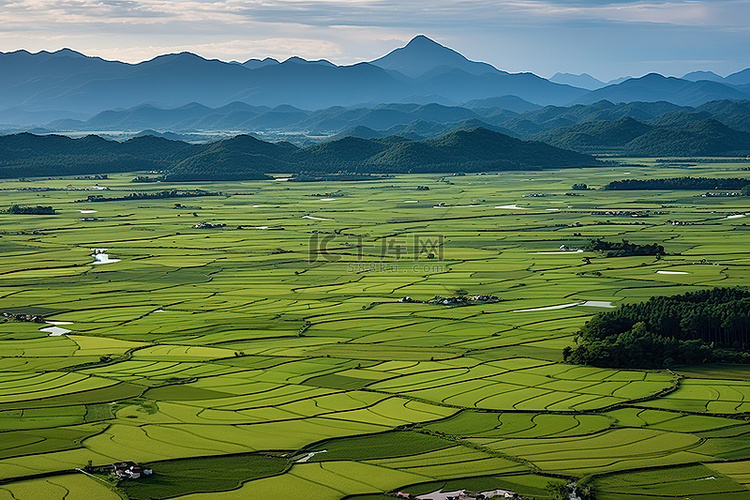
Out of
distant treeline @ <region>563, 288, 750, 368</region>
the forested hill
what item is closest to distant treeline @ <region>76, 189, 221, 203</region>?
the forested hill

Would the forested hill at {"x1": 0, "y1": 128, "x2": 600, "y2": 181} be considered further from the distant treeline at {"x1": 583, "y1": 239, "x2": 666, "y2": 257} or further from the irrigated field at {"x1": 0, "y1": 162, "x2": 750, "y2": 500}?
the distant treeline at {"x1": 583, "y1": 239, "x2": 666, "y2": 257}

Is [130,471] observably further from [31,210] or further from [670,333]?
[31,210]

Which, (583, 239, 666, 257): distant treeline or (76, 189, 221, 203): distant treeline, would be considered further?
(76, 189, 221, 203): distant treeline

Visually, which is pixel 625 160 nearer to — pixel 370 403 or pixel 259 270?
pixel 259 270

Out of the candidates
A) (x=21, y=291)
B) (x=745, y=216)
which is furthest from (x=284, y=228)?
(x=745, y=216)

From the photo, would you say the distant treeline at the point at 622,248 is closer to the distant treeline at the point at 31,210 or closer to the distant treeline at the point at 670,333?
the distant treeline at the point at 670,333

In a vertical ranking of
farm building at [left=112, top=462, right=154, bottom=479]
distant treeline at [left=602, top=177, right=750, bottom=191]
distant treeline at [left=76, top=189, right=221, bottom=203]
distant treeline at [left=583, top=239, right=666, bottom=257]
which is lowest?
farm building at [left=112, top=462, right=154, bottom=479]

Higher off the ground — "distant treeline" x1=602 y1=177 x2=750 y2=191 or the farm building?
"distant treeline" x1=602 y1=177 x2=750 y2=191
